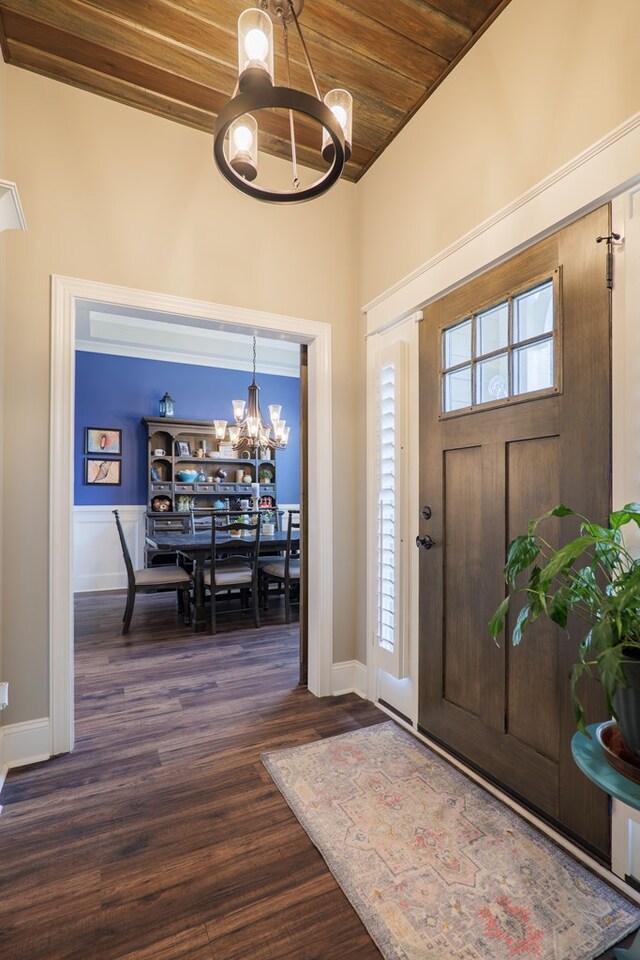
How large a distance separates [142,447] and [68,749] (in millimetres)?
4637

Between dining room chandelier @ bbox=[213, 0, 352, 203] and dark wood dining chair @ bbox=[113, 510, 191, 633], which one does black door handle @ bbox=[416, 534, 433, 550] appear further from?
dark wood dining chair @ bbox=[113, 510, 191, 633]

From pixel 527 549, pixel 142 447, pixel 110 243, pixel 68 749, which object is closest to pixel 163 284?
pixel 110 243

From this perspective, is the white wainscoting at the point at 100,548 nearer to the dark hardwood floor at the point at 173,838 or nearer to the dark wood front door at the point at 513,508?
the dark hardwood floor at the point at 173,838

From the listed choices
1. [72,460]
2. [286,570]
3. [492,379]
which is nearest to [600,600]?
[492,379]

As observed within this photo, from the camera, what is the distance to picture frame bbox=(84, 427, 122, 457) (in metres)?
6.03

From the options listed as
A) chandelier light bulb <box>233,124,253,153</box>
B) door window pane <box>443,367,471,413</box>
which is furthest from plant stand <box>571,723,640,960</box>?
chandelier light bulb <box>233,124,253,153</box>

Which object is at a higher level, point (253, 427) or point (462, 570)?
point (253, 427)

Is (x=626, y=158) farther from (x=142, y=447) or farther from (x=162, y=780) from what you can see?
(x=142, y=447)

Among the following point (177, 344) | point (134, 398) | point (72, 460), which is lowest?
point (72, 460)

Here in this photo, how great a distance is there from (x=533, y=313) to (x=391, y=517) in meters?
1.24

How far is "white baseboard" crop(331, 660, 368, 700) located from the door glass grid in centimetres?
167

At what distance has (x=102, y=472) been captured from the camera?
6.12 m

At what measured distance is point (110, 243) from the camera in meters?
2.37

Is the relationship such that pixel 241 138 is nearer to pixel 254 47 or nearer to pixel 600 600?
pixel 254 47
